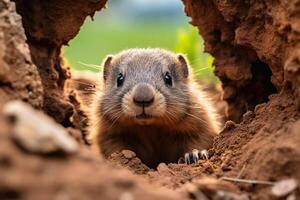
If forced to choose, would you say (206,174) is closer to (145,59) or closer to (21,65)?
(21,65)

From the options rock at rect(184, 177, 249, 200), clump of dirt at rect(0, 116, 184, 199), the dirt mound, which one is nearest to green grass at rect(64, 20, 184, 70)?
the dirt mound

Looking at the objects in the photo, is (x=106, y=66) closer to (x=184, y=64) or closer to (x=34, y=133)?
(x=184, y=64)

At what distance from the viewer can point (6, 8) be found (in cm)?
412

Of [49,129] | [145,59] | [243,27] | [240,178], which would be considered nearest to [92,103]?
[145,59]

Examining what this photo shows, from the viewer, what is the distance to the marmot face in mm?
6082

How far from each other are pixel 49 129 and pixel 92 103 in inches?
188

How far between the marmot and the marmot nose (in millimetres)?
76

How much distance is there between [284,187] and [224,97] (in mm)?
3597

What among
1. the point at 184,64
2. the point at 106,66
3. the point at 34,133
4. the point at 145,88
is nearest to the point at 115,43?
the point at 106,66

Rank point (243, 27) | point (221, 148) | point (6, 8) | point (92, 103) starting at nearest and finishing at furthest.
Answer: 1. point (6, 8)
2. point (221, 148)
3. point (243, 27)
4. point (92, 103)

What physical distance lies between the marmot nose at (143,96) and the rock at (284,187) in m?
2.54

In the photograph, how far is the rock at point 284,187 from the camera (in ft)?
11.3

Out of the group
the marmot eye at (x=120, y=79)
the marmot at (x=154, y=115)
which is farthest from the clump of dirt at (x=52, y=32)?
the marmot eye at (x=120, y=79)

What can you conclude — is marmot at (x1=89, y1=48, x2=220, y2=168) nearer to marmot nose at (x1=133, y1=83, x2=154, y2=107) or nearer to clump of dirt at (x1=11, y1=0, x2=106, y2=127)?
marmot nose at (x1=133, y1=83, x2=154, y2=107)
